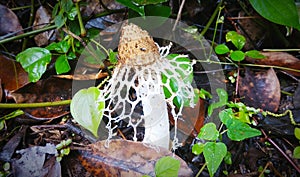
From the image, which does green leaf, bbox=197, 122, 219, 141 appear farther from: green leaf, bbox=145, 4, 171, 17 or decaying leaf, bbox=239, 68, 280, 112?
green leaf, bbox=145, 4, 171, 17

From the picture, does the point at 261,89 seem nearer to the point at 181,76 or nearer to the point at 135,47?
the point at 181,76

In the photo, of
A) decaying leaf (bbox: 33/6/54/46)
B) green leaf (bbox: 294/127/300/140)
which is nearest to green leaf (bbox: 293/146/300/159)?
green leaf (bbox: 294/127/300/140)

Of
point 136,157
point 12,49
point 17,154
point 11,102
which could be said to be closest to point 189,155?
point 136,157

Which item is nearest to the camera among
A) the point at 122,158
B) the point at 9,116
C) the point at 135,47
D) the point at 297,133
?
the point at 135,47

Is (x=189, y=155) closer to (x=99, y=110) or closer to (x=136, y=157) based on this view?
(x=136, y=157)

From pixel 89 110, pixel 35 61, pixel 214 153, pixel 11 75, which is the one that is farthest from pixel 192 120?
pixel 11 75

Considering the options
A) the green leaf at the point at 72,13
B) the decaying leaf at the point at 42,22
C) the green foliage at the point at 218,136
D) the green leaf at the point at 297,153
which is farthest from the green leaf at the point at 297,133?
the decaying leaf at the point at 42,22
